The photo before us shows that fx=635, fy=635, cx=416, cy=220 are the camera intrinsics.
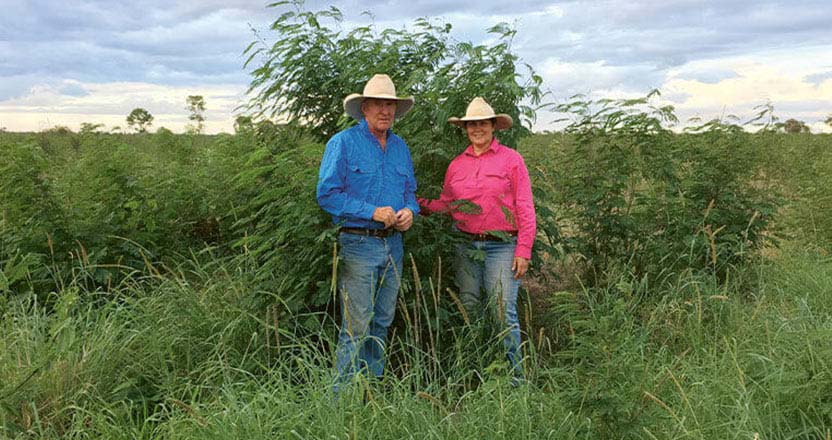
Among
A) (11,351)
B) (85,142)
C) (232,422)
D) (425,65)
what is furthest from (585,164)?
(85,142)

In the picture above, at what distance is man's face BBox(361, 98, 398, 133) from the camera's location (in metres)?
4.12

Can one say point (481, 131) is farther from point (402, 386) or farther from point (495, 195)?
point (402, 386)

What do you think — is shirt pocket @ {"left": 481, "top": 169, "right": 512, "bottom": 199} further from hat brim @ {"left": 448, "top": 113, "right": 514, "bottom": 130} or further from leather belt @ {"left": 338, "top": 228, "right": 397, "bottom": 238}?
leather belt @ {"left": 338, "top": 228, "right": 397, "bottom": 238}

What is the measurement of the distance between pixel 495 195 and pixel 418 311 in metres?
1.00

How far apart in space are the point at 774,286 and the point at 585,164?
218cm

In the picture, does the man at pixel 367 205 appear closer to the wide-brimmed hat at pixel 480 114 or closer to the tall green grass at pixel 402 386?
the tall green grass at pixel 402 386

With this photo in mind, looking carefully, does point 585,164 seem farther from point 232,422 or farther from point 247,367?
point 232,422

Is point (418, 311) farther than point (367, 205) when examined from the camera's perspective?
Yes

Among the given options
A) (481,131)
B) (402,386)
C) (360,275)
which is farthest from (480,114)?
(402,386)

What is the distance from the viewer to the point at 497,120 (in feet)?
15.3

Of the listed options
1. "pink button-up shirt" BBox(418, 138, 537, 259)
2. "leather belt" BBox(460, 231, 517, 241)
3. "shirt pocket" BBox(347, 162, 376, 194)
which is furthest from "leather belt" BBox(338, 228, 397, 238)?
"leather belt" BBox(460, 231, 517, 241)

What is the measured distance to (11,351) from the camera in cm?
420

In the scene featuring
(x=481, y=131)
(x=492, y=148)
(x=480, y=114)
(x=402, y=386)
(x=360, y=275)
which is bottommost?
(x=402, y=386)

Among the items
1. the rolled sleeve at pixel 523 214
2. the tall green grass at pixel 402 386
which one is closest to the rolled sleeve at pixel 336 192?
the tall green grass at pixel 402 386
